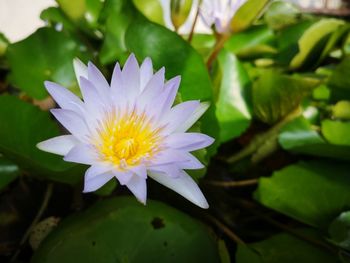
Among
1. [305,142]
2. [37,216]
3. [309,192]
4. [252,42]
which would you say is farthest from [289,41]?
[37,216]

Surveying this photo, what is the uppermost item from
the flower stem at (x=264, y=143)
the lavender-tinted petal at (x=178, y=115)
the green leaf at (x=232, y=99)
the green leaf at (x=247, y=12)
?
Result: the green leaf at (x=247, y=12)

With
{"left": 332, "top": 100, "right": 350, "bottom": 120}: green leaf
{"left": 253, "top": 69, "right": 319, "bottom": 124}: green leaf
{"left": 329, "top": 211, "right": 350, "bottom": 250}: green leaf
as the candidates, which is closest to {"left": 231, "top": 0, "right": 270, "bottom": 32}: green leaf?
{"left": 253, "top": 69, "right": 319, "bottom": 124}: green leaf

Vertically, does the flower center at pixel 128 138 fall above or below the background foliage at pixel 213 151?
above

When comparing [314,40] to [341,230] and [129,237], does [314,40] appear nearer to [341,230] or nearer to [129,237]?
[341,230]

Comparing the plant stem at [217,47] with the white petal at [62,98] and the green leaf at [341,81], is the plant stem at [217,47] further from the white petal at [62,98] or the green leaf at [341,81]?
the white petal at [62,98]

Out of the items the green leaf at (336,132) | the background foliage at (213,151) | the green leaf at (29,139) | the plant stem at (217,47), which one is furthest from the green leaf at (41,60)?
the green leaf at (336,132)
